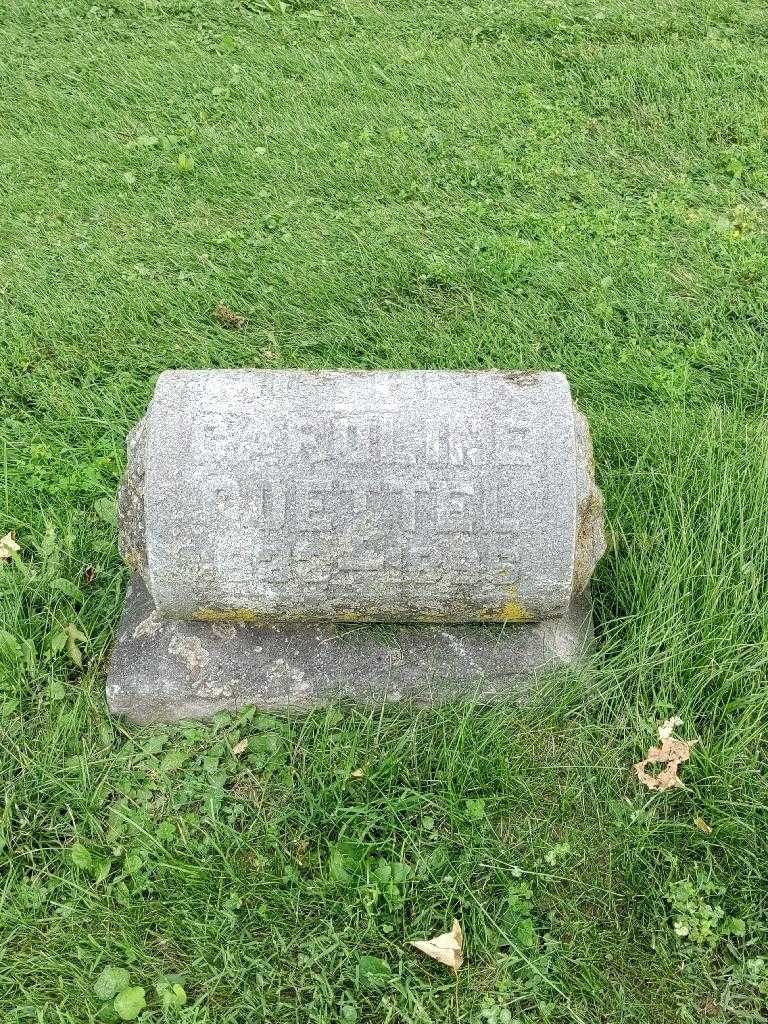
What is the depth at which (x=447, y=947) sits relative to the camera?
2037mm

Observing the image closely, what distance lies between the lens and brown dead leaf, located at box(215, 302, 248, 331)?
12.3 ft

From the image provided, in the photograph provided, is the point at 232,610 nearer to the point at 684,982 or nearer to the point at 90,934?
the point at 90,934

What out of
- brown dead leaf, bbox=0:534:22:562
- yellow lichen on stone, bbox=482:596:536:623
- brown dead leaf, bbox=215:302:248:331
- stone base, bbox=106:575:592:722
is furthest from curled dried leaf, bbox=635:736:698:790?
brown dead leaf, bbox=215:302:248:331

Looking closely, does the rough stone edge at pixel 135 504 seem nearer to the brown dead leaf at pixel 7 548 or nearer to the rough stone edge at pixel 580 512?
the rough stone edge at pixel 580 512

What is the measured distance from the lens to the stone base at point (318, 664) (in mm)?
2480

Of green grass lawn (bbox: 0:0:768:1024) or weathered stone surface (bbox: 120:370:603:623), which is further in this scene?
weathered stone surface (bbox: 120:370:603:623)

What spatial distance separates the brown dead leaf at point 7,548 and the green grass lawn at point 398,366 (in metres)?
0.06

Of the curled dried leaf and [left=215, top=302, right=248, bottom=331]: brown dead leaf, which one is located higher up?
[left=215, top=302, right=248, bottom=331]: brown dead leaf

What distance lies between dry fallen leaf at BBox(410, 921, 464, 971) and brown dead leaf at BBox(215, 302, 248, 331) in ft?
8.54

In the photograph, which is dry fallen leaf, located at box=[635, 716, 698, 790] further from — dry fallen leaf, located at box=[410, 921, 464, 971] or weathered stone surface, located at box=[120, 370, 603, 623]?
dry fallen leaf, located at box=[410, 921, 464, 971]

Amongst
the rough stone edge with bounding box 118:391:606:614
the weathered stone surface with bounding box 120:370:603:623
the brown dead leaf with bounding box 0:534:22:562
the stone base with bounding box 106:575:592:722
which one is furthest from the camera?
the brown dead leaf with bounding box 0:534:22:562

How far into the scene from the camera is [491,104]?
4.75 meters

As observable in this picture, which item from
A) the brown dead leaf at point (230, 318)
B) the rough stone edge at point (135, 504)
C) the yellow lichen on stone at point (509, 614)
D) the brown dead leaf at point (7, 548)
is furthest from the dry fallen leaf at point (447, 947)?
the brown dead leaf at point (230, 318)

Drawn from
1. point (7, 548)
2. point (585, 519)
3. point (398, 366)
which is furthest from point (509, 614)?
Result: point (7, 548)
